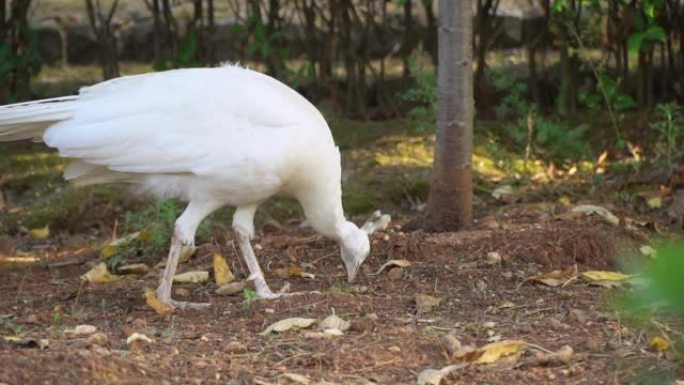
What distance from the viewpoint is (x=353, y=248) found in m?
5.67

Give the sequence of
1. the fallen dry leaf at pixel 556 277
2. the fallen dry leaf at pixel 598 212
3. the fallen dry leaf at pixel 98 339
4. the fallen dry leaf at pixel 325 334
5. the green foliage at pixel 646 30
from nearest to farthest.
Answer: the fallen dry leaf at pixel 98 339
the fallen dry leaf at pixel 325 334
the fallen dry leaf at pixel 556 277
the fallen dry leaf at pixel 598 212
the green foliage at pixel 646 30

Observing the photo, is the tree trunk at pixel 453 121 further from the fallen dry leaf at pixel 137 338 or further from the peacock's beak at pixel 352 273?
the fallen dry leaf at pixel 137 338

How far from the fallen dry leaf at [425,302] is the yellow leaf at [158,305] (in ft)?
3.54

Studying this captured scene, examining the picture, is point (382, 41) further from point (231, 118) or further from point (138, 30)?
point (231, 118)

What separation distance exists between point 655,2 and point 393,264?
2.95 m

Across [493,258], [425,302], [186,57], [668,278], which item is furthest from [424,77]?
[668,278]

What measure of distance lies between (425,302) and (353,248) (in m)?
0.70

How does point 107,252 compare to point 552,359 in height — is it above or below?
below

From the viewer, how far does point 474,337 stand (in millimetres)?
4484

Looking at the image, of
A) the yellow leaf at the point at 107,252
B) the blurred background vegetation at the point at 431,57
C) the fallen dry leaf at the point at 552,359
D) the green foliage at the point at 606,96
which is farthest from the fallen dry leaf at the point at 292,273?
the green foliage at the point at 606,96

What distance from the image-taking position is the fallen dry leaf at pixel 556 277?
17.9 feet

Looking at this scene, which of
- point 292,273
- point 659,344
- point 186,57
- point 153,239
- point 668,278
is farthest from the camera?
point 186,57

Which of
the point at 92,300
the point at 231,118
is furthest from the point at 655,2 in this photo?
the point at 92,300

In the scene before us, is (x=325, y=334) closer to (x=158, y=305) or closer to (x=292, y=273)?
(x=158, y=305)
